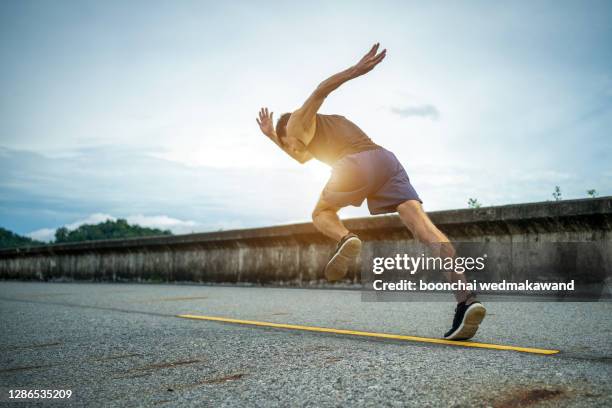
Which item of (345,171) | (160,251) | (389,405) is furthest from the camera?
(160,251)

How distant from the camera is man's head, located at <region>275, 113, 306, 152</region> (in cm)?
377

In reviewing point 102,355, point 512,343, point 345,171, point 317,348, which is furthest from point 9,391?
point 512,343

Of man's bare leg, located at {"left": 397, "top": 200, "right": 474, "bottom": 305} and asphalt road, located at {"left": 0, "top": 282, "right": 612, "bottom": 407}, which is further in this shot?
man's bare leg, located at {"left": 397, "top": 200, "right": 474, "bottom": 305}

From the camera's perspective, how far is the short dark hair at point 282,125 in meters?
3.94

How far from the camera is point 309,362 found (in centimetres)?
257

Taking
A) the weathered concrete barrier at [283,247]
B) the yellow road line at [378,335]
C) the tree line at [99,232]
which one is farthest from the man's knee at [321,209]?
the tree line at [99,232]

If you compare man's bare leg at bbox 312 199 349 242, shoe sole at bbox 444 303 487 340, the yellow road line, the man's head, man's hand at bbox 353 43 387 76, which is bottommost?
the yellow road line

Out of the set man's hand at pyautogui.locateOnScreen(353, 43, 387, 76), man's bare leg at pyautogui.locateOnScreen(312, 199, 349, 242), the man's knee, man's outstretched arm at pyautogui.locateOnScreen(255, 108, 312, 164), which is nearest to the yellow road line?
man's bare leg at pyautogui.locateOnScreen(312, 199, 349, 242)

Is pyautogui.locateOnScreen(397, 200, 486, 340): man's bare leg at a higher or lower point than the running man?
lower

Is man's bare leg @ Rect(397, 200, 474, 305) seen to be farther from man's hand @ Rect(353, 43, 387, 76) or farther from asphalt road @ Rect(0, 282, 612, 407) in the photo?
man's hand @ Rect(353, 43, 387, 76)

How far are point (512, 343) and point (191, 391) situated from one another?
6.24ft

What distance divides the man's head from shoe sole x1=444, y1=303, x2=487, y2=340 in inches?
61.8

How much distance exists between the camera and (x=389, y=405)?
6.05 ft

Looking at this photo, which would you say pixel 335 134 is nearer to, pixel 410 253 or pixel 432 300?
pixel 432 300
